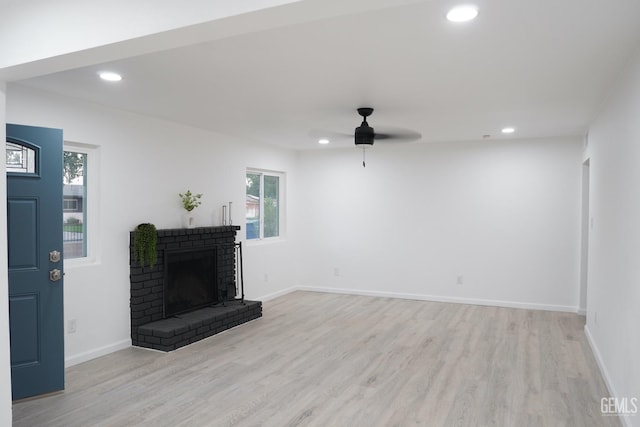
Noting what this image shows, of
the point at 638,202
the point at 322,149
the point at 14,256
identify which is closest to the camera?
the point at 638,202

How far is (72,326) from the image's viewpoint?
398 centimetres

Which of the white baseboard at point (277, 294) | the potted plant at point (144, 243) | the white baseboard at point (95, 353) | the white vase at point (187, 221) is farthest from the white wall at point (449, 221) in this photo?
the white baseboard at point (95, 353)

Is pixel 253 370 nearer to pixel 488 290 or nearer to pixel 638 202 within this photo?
pixel 638 202

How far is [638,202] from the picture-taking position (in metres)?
2.60

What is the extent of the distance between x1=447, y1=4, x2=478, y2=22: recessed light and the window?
4706mm

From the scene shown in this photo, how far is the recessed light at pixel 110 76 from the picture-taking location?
321cm

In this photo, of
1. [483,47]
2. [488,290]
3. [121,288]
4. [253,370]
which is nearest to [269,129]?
[121,288]

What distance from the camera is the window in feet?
22.0

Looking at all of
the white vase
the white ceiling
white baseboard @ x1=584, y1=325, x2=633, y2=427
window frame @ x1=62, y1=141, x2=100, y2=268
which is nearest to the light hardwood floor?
white baseboard @ x1=584, y1=325, x2=633, y2=427

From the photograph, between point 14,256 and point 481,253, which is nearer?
point 14,256

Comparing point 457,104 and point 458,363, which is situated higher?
point 457,104

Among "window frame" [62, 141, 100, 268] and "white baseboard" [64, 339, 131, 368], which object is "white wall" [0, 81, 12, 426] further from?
"window frame" [62, 141, 100, 268]

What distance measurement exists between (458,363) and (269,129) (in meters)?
3.39

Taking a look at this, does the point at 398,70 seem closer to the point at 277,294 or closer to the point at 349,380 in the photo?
the point at 349,380
